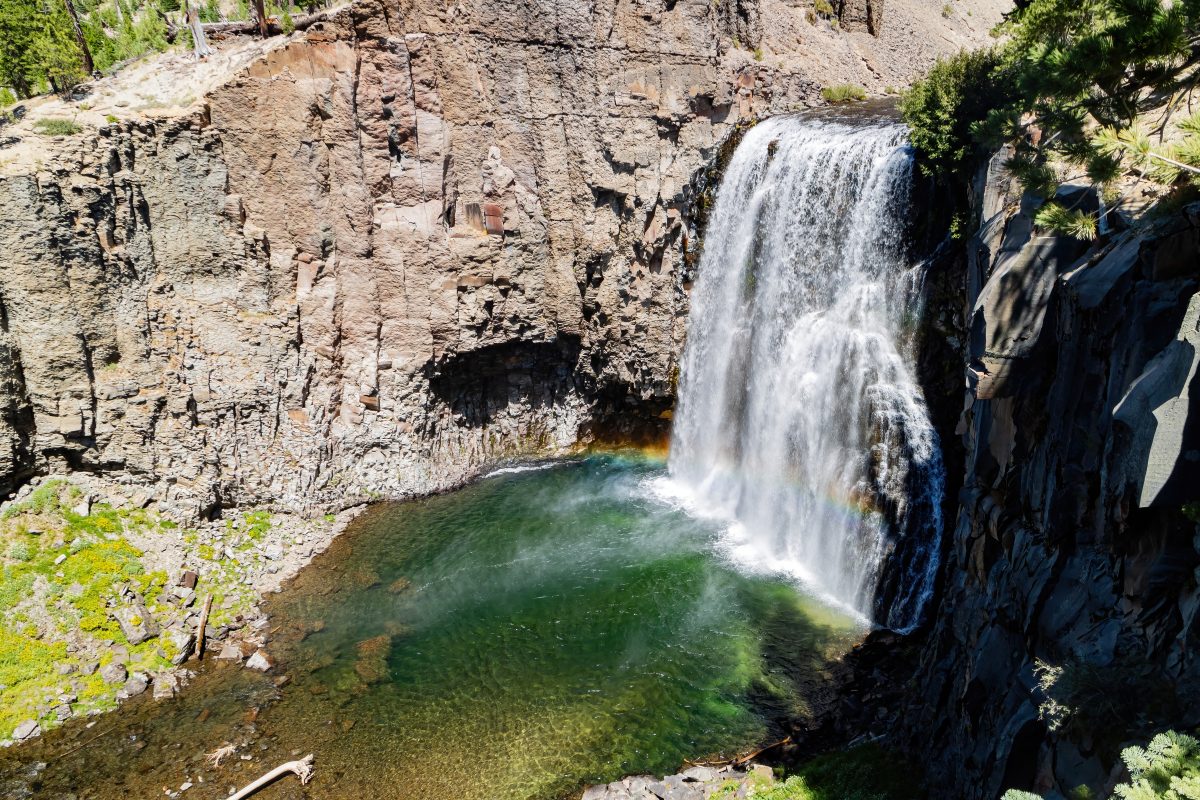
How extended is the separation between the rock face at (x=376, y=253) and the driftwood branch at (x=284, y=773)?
37.4 ft

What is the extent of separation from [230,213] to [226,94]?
151 inches

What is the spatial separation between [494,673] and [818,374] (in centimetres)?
1417

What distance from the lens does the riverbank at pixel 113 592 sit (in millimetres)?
19625

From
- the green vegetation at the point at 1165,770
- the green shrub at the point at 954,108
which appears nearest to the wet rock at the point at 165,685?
the green vegetation at the point at 1165,770

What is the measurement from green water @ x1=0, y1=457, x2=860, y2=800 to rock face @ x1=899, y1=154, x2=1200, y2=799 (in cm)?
543

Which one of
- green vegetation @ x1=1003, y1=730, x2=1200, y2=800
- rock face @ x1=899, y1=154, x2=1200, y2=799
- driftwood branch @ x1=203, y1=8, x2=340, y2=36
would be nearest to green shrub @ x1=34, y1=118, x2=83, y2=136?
driftwood branch @ x1=203, y1=8, x2=340, y2=36

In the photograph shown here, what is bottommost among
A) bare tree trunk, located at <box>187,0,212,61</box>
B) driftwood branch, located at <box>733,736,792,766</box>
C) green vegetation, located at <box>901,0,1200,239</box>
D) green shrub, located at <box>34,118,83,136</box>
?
driftwood branch, located at <box>733,736,792,766</box>

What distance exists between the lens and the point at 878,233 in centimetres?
2383

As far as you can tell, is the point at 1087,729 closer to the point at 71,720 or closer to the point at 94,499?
the point at 71,720

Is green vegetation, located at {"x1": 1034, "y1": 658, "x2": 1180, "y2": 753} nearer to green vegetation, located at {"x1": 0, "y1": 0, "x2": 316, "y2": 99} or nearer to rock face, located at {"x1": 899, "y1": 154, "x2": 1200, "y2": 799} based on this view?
rock face, located at {"x1": 899, "y1": 154, "x2": 1200, "y2": 799}

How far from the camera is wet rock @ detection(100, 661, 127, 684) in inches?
785

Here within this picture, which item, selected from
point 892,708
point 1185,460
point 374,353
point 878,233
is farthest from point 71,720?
point 878,233

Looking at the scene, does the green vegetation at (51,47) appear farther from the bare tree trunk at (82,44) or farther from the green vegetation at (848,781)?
the green vegetation at (848,781)

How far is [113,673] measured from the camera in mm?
20062
